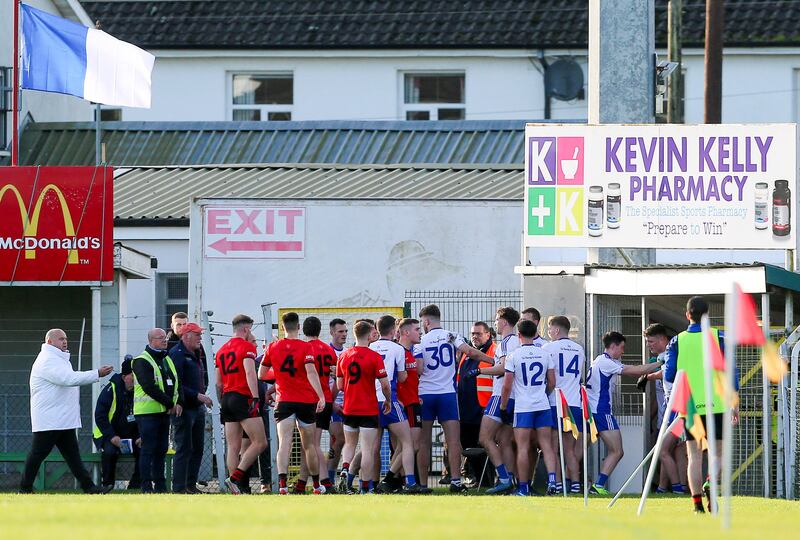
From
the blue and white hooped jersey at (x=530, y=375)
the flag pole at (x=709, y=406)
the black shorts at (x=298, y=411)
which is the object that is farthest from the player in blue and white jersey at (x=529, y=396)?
the flag pole at (x=709, y=406)

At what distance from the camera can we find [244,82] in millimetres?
37875

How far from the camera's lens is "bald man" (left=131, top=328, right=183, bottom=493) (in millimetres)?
16531

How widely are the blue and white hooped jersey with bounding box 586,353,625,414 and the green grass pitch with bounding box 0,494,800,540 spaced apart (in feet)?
7.36

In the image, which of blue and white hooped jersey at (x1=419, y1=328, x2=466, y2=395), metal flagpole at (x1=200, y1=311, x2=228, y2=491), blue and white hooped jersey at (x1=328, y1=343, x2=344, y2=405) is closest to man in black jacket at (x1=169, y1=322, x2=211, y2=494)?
metal flagpole at (x1=200, y1=311, x2=228, y2=491)

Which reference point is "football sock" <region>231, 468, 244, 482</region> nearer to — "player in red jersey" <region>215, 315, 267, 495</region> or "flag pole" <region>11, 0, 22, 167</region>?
"player in red jersey" <region>215, 315, 267, 495</region>

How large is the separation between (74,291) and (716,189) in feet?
29.7

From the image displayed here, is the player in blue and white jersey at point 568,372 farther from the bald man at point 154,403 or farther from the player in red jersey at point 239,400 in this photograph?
the bald man at point 154,403

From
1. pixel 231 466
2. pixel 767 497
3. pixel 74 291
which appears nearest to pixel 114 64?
pixel 74 291

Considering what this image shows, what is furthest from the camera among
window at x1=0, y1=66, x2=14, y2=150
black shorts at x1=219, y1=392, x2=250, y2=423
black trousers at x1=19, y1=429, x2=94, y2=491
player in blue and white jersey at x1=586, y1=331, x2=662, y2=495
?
→ window at x1=0, y1=66, x2=14, y2=150

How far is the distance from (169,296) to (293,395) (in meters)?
9.20

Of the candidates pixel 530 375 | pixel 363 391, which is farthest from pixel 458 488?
pixel 363 391

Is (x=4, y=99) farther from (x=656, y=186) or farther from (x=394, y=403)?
(x=656, y=186)

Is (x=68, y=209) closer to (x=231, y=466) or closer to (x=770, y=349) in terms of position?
(x=231, y=466)

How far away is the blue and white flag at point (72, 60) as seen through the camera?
23.0 metres
